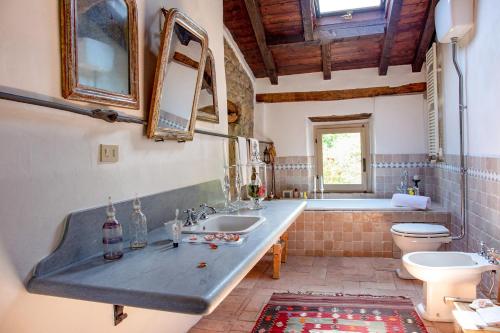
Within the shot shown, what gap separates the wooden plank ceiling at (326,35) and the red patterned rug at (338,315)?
8.98ft

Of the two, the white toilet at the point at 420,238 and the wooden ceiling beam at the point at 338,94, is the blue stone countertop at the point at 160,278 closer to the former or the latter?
the white toilet at the point at 420,238

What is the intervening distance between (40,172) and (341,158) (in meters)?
4.36

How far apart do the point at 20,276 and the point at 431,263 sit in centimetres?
259

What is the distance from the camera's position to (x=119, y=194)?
5.79 feet

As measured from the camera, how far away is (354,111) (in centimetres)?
495

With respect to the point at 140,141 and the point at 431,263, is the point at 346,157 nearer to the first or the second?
the point at 431,263

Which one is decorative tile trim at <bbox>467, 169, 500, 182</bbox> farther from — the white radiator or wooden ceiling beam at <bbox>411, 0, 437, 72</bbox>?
wooden ceiling beam at <bbox>411, 0, 437, 72</bbox>

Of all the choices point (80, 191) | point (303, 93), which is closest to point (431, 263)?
point (80, 191)

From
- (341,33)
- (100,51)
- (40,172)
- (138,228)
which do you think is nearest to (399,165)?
(341,33)

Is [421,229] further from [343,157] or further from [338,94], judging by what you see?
[338,94]

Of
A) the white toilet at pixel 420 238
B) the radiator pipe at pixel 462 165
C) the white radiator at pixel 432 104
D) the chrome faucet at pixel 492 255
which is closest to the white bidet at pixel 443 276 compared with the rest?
the chrome faucet at pixel 492 255

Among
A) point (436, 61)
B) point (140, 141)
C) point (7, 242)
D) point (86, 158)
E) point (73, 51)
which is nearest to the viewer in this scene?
point (7, 242)

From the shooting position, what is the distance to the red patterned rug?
2.46m

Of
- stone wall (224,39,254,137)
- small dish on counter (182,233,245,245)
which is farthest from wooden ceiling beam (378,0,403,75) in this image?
small dish on counter (182,233,245,245)
